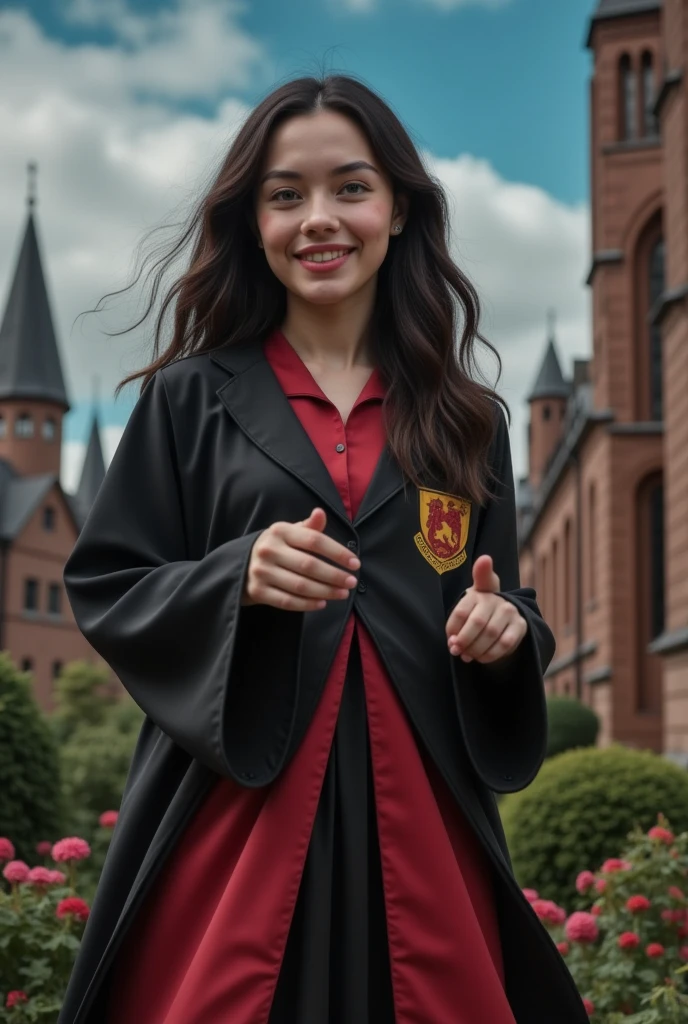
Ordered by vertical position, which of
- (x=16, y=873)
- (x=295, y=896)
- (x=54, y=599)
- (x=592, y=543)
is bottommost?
(x=16, y=873)

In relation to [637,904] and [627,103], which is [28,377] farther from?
[637,904]

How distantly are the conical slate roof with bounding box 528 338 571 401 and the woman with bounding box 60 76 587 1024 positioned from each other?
58.7 metres

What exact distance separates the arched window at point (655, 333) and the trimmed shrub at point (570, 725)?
9.84 m

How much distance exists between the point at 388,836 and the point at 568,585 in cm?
3476

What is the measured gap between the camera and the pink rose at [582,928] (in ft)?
13.6

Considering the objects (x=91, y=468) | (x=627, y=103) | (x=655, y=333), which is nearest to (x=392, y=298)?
(x=655, y=333)

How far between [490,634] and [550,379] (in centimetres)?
5973

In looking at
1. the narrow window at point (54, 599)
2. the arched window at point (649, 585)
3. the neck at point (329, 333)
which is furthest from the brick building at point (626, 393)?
the narrow window at point (54, 599)

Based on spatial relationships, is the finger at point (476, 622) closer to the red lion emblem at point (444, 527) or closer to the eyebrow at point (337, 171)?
the red lion emblem at point (444, 527)

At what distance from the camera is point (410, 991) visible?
6.29ft

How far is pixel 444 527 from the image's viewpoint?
222 centimetres

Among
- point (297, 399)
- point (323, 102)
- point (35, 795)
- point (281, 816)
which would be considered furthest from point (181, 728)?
point (35, 795)

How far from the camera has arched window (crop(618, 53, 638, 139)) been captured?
26.8 meters

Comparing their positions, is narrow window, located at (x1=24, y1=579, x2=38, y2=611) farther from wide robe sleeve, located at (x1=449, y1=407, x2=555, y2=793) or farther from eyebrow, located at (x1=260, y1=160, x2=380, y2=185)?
wide robe sleeve, located at (x1=449, y1=407, x2=555, y2=793)
